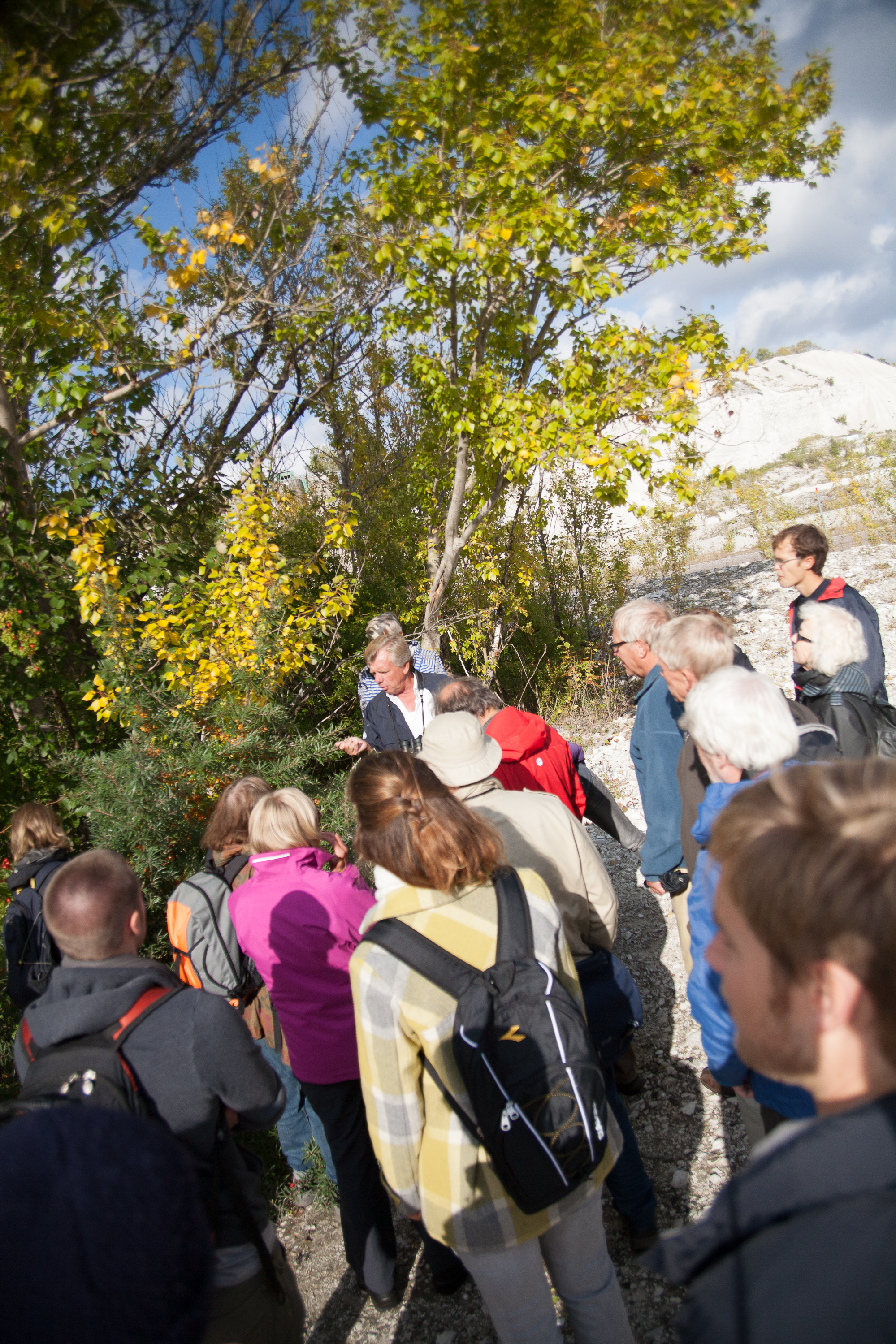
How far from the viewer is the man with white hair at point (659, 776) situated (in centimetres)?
288

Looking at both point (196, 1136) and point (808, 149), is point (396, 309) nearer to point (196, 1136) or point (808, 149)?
point (808, 149)

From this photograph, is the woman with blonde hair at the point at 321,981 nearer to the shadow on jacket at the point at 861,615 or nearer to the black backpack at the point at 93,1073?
the black backpack at the point at 93,1073

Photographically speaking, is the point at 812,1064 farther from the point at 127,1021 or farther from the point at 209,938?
the point at 209,938

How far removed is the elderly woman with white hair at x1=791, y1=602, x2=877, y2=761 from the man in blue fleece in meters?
0.57

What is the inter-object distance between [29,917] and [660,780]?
270 centimetres

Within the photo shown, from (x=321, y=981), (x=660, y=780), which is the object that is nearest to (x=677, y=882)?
(x=660, y=780)

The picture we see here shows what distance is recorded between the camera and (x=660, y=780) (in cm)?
291

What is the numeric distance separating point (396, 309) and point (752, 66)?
10.0 feet

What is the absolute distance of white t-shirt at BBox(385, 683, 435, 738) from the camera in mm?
4156

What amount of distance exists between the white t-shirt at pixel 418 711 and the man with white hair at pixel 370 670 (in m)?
0.21

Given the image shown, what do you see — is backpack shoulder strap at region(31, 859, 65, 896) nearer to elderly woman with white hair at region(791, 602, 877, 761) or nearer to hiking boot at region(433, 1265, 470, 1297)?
hiking boot at region(433, 1265, 470, 1297)

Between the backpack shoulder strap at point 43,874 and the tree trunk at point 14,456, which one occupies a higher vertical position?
the tree trunk at point 14,456

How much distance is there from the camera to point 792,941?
0.78 meters

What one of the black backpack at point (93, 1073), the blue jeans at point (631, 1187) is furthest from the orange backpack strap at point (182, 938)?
the blue jeans at point (631, 1187)
